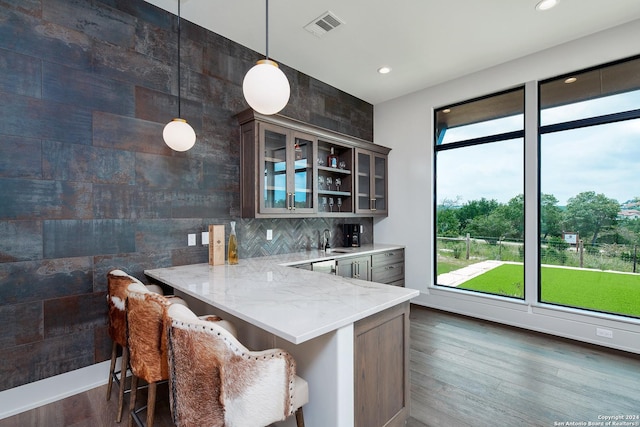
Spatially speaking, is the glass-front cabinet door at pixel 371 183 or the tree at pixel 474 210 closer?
the tree at pixel 474 210

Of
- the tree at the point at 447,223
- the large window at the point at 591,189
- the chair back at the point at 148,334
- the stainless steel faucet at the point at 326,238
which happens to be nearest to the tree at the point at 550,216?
the large window at the point at 591,189

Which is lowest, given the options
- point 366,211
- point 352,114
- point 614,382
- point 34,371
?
point 614,382

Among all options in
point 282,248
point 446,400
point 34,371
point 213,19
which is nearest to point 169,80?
point 213,19

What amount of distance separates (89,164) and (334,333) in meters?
2.26

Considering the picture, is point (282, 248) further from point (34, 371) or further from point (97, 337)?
point (34, 371)

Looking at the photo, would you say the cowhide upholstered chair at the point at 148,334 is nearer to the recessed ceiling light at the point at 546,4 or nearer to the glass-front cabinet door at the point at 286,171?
the glass-front cabinet door at the point at 286,171

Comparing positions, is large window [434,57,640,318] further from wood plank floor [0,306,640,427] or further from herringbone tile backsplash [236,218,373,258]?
herringbone tile backsplash [236,218,373,258]

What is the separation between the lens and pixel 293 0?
2.52 meters

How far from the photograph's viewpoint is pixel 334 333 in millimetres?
1337

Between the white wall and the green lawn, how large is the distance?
0.14 meters

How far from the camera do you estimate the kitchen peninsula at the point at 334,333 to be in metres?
1.33

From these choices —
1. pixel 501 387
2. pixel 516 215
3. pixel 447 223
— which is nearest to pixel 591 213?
pixel 516 215

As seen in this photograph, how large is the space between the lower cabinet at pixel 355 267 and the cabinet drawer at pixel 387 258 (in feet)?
0.47

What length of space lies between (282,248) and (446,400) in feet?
7.24
